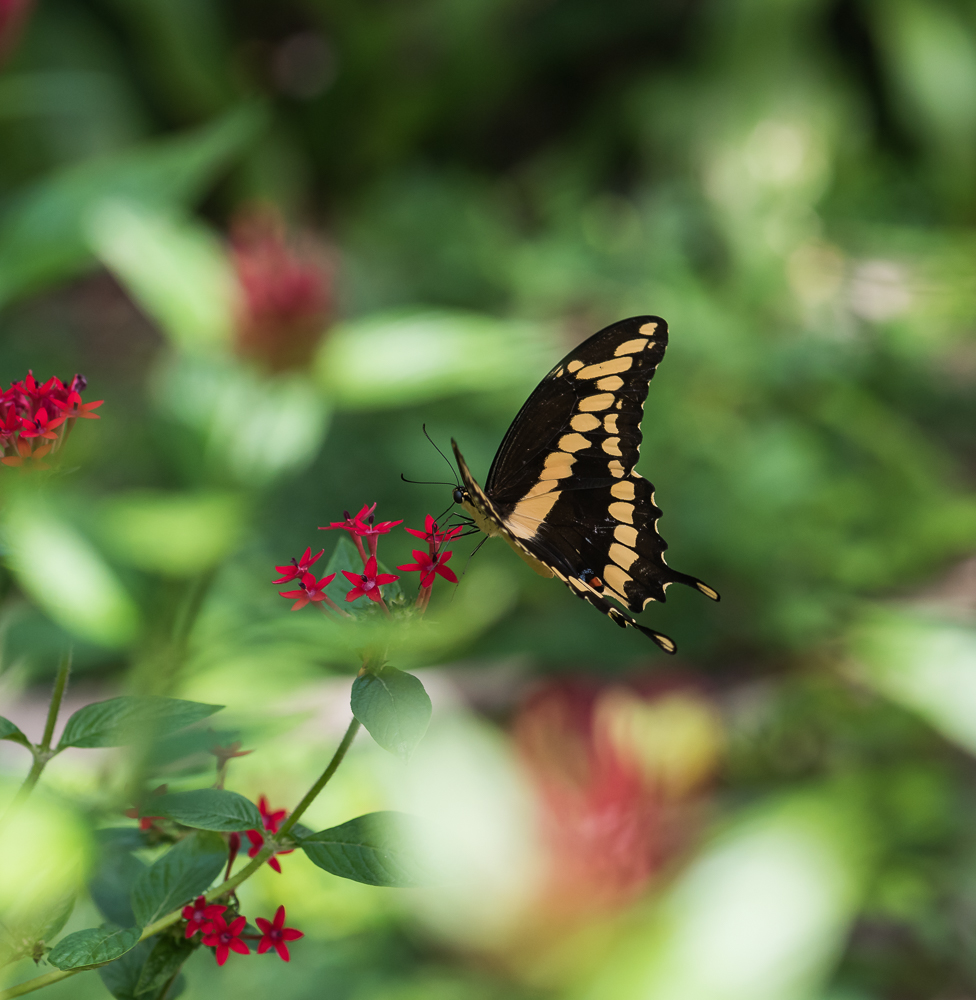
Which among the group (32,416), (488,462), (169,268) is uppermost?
(488,462)

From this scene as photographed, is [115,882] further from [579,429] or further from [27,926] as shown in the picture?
[579,429]

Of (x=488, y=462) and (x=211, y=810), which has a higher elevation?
(x=488, y=462)

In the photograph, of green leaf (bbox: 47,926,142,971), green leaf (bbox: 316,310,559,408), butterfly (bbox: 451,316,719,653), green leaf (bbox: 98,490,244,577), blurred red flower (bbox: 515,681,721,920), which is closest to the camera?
green leaf (bbox: 47,926,142,971)

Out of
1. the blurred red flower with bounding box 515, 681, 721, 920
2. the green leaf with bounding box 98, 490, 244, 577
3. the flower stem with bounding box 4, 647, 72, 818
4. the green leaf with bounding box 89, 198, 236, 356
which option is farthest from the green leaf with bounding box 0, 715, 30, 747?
the blurred red flower with bounding box 515, 681, 721, 920

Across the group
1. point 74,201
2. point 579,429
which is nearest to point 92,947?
point 579,429

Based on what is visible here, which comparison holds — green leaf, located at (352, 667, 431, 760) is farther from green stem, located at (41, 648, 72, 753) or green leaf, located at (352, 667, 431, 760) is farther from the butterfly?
the butterfly
